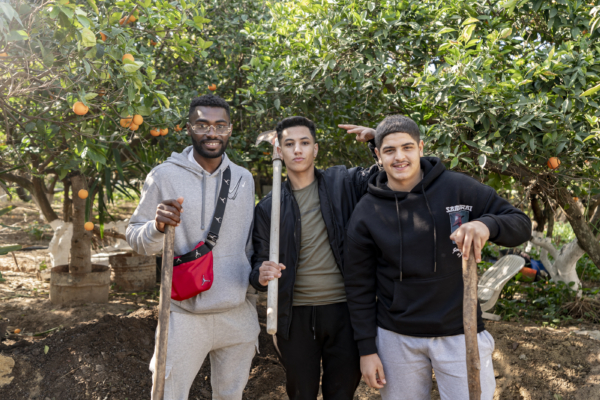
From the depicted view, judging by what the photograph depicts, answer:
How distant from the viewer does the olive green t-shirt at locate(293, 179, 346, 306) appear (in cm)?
229

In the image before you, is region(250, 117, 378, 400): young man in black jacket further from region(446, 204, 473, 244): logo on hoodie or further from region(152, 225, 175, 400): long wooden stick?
region(446, 204, 473, 244): logo on hoodie

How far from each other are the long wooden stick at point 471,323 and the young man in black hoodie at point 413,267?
20 cm

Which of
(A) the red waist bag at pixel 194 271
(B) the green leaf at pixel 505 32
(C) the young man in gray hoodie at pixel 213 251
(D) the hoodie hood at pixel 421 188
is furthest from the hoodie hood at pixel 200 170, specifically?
(B) the green leaf at pixel 505 32

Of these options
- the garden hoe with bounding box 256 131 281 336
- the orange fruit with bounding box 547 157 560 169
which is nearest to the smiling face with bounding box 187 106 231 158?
the garden hoe with bounding box 256 131 281 336

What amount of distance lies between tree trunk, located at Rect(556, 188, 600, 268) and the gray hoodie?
2.69 metres

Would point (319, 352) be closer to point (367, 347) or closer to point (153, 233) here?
point (367, 347)

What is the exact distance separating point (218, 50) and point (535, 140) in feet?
11.4

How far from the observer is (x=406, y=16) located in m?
3.37

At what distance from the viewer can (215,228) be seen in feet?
7.31

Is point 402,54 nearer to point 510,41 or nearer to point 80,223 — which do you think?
point 510,41

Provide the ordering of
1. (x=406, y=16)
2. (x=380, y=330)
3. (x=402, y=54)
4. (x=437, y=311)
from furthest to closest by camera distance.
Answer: (x=402, y=54)
(x=406, y=16)
(x=380, y=330)
(x=437, y=311)

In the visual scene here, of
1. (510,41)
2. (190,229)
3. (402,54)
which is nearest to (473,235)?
(190,229)

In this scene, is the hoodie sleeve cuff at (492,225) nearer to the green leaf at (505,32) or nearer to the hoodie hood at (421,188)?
the hoodie hood at (421,188)

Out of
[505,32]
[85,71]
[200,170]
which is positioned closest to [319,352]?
[200,170]
